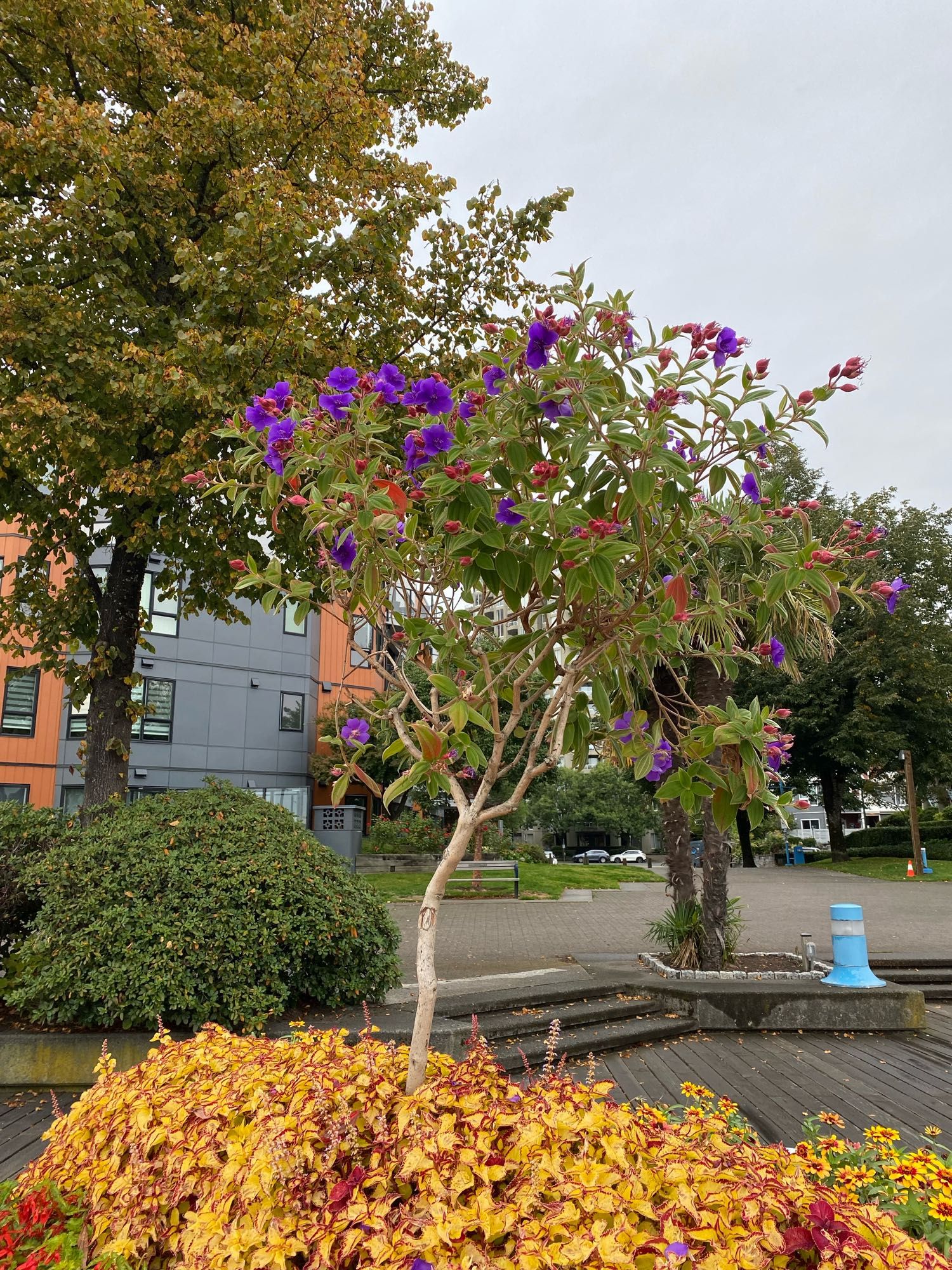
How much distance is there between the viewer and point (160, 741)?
23.6 meters

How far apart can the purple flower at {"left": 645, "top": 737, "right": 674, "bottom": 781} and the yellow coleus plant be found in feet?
3.66

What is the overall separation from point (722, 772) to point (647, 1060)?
423cm

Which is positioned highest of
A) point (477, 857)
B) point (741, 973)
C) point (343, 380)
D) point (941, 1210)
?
point (343, 380)

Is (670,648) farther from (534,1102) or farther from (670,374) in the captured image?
(534,1102)

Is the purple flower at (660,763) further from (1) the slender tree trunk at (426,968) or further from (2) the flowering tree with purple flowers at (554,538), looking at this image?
(1) the slender tree trunk at (426,968)

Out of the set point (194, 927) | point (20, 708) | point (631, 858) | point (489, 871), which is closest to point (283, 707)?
point (20, 708)

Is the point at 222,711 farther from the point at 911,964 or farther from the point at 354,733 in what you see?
the point at 354,733

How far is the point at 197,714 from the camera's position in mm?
24453

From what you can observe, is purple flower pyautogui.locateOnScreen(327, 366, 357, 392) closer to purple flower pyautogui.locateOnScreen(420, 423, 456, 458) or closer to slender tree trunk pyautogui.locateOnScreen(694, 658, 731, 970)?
purple flower pyautogui.locateOnScreen(420, 423, 456, 458)

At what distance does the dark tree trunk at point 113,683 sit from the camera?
23.6 feet

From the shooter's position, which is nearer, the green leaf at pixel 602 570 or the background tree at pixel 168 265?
the green leaf at pixel 602 570

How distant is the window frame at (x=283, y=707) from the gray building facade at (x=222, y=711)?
24mm

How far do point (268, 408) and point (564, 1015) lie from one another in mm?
5315

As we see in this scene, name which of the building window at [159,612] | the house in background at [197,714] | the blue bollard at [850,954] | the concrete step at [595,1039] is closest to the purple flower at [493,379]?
the concrete step at [595,1039]
